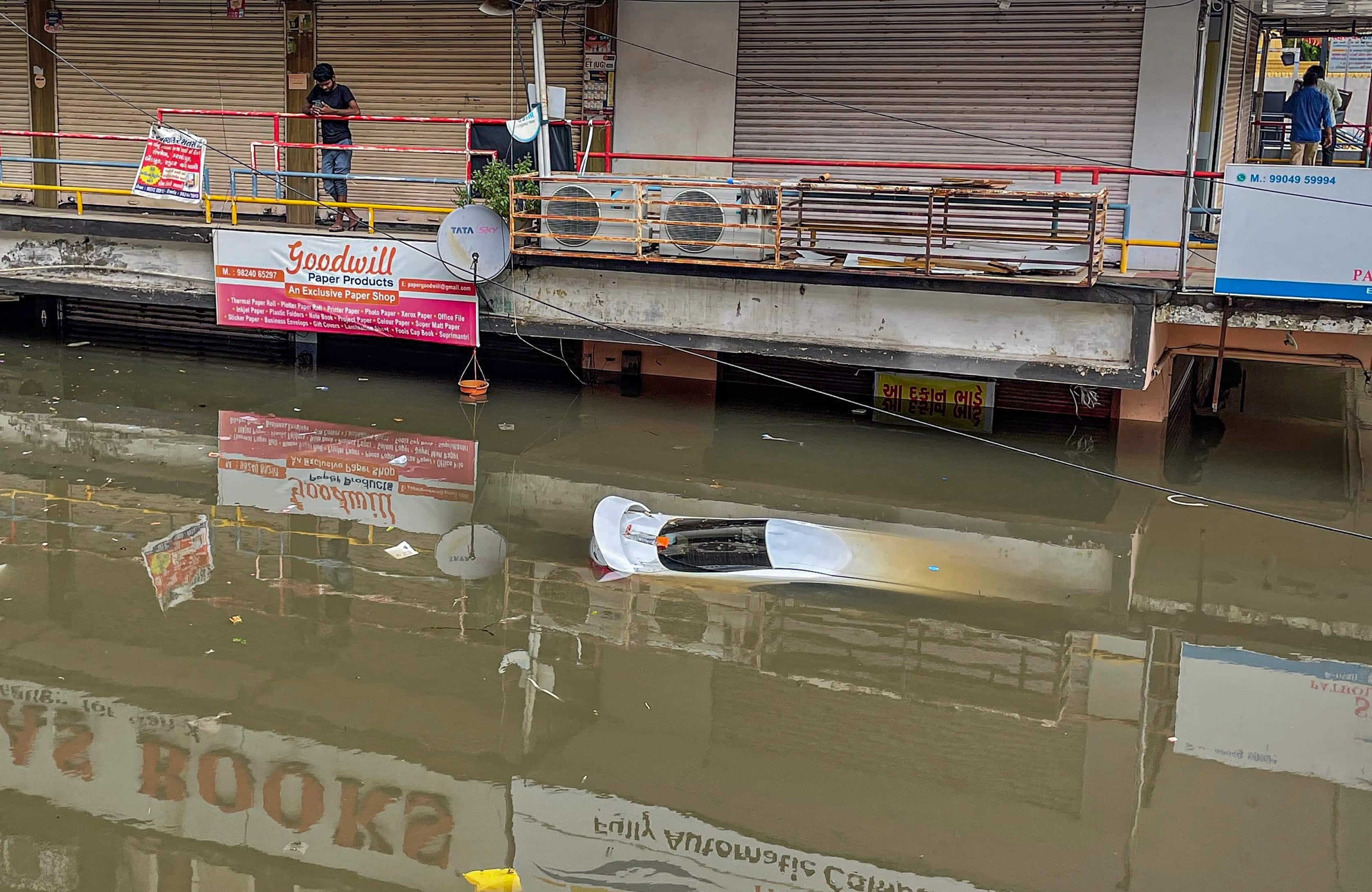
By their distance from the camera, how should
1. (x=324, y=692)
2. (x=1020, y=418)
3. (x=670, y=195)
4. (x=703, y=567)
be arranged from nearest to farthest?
(x=324, y=692) < (x=703, y=567) < (x=670, y=195) < (x=1020, y=418)

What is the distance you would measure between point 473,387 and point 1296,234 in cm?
814

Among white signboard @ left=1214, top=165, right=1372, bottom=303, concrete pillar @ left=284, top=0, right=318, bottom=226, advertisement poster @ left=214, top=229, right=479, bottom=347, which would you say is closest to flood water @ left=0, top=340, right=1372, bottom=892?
white signboard @ left=1214, top=165, right=1372, bottom=303

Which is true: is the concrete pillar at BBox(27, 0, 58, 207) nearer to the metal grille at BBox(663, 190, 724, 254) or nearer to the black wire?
the black wire

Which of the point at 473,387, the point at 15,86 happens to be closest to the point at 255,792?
the point at 473,387

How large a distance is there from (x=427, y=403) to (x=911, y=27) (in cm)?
649

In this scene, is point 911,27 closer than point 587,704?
No

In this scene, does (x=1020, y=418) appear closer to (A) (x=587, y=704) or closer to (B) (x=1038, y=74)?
(B) (x=1038, y=74)

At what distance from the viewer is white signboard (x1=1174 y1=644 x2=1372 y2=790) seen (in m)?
6.29

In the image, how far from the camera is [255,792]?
5668 mm

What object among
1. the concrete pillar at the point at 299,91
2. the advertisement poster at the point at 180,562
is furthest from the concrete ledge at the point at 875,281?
the advertisement poster at the point at 180,562

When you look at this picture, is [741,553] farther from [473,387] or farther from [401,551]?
[473,387]

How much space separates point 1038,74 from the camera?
13.0 meters

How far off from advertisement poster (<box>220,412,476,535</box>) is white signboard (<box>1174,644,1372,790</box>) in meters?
5.21

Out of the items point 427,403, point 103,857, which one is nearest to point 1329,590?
point 103,857
